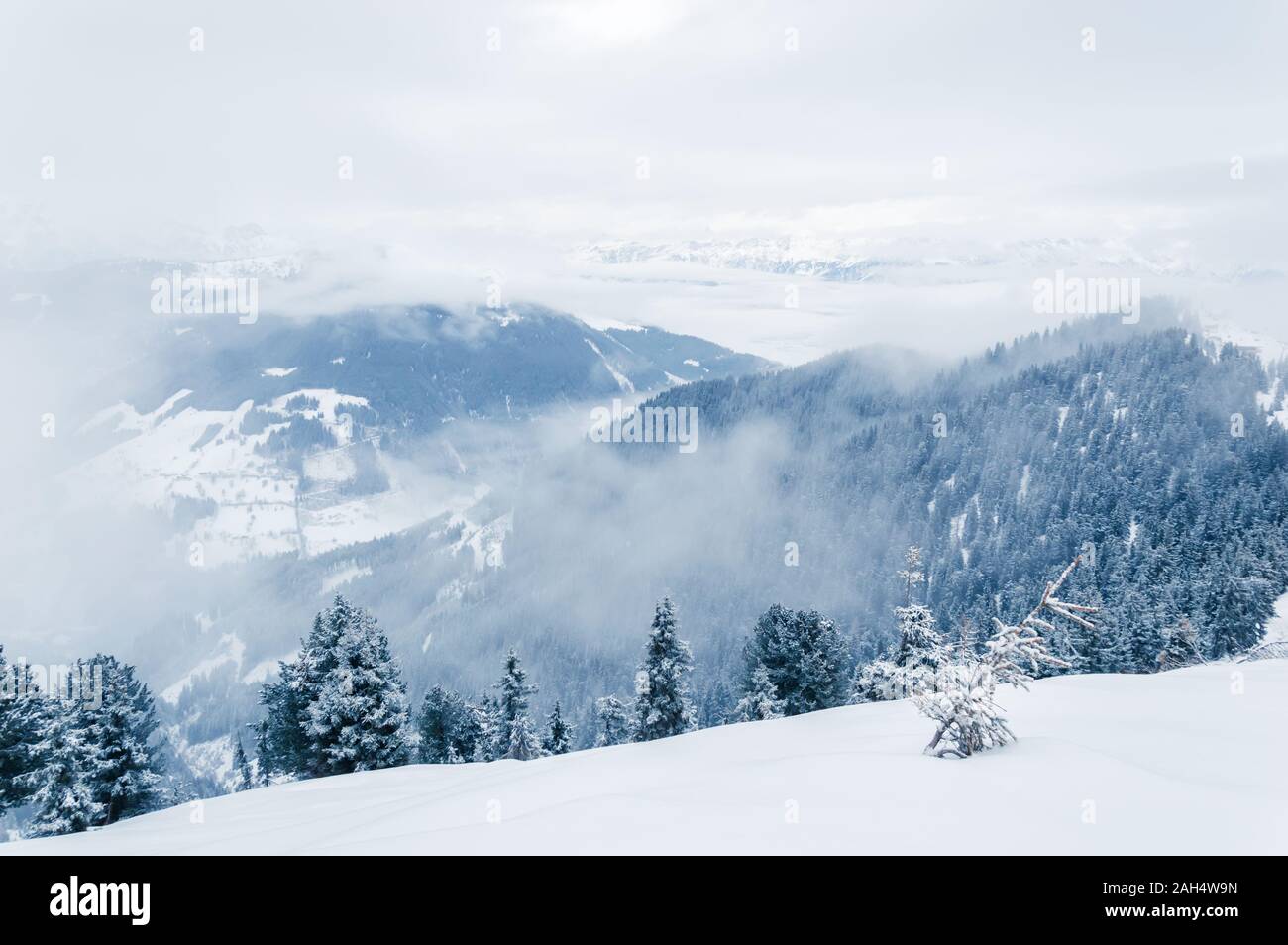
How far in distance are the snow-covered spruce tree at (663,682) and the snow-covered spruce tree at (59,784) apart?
2239cm

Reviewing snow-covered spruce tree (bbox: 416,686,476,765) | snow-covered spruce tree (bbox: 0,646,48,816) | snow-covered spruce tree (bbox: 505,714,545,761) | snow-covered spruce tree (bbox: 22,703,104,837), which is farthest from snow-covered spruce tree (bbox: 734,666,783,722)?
snow-covered spruce tree (bbox: 0,646,48,816)

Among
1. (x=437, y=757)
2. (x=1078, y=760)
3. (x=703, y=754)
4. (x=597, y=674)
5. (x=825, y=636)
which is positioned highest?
(x=1078, y=760)

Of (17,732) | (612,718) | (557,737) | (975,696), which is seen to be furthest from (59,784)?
(612,718)

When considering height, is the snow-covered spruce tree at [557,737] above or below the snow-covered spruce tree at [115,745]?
below

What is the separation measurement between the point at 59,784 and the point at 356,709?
964 centimetres

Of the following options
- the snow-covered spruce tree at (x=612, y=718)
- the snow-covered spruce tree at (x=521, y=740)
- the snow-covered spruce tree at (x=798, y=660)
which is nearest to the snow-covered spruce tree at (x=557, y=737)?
the snow-covered spruce tree at (x=521, y=740)

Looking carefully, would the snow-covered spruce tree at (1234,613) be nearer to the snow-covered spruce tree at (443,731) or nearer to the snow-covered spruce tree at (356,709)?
the snow-covered spruce tree at (443,731)

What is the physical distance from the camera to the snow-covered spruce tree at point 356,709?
29.1 m

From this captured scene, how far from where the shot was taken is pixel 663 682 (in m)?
35.9

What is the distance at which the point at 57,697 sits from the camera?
25.5 m

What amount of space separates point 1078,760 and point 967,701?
3.64 feet
